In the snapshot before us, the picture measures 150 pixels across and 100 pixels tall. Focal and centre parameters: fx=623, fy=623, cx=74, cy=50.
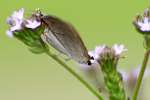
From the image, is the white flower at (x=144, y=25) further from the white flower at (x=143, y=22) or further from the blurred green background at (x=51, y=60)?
the blurred green background at (x=51, y=60)

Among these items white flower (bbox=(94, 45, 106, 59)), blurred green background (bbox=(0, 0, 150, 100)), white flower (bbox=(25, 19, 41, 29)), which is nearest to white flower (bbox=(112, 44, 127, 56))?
white flower (bbox=(94, 45, 106, 59))

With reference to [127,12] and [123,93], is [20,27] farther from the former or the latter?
[127,12]

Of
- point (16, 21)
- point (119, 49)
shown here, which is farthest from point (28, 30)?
point (119, 49)

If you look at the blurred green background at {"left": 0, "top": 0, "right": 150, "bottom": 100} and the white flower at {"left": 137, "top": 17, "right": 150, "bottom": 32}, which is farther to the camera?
the blurred green background at {"left": 0, "top": 0, "right": 150, "bottom": 100}

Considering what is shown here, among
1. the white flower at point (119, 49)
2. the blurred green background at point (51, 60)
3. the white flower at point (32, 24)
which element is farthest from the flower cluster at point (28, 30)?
the blurred green background at point (51, 60)

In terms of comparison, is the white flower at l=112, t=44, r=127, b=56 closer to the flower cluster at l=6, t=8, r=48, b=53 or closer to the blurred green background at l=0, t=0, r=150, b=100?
the flower cluster at l=6, t=8, r=48, b=53

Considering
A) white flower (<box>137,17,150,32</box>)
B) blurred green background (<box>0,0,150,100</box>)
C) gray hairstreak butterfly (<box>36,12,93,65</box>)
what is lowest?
gray hairstreak butterfly (<box>36,12,93,65</box>)
